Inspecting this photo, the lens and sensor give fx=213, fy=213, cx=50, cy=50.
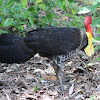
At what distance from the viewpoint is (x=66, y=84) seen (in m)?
4.18

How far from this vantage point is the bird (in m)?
3.83

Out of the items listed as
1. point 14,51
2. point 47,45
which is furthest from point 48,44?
point 14,51

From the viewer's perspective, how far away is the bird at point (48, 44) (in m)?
3.83

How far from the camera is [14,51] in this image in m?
4.01

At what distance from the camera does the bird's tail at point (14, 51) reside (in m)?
3.98

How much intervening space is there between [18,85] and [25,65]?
1.14 metres

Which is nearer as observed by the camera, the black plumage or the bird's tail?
the black plumage

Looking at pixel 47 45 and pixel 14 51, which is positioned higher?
pixel 47 45

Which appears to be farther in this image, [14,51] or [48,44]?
[14,51]

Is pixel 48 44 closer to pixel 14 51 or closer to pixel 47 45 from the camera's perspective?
pixel 47 45

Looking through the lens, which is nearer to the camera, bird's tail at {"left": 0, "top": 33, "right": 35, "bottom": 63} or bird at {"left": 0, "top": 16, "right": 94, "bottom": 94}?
bird at {"left": 0, "top": 16, "right": 94, "bottom": 94}

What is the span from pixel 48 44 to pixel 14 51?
677 mm

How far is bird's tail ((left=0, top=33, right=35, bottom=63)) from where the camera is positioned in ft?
13.1

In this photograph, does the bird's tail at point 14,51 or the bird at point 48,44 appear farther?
the bird's tail at point 14,51
